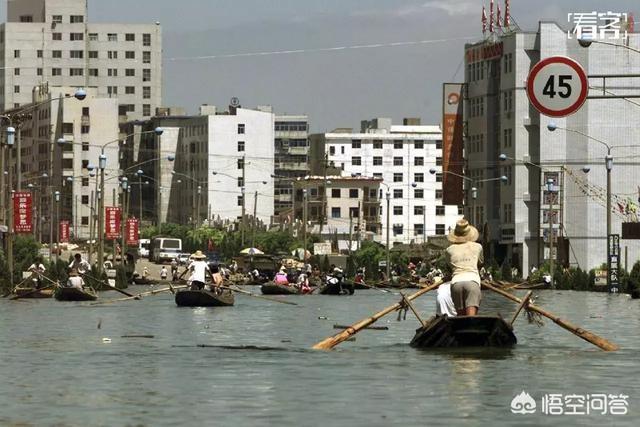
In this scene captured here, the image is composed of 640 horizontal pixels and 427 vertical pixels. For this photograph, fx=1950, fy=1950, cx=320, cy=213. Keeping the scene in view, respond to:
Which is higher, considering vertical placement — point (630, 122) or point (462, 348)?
point (630, 122)

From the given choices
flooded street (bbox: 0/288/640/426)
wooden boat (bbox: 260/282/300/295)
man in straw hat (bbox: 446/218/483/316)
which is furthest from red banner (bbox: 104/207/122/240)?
→ man in straw hat (bbox: 446/218/483/316)

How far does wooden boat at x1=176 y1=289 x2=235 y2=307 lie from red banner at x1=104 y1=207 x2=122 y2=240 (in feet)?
193

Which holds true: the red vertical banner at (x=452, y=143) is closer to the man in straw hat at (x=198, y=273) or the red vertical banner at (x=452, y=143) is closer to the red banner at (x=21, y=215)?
the red banner at (x=21, y=215)

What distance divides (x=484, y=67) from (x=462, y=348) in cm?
11065

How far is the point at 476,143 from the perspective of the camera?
14775 centimetres

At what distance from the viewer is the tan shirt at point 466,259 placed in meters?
34.0

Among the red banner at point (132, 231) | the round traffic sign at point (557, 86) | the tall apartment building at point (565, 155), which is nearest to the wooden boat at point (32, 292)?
the round traffic sign at point (557, 86)

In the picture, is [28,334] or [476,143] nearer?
[28,334]

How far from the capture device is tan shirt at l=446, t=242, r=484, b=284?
33969 millimetres

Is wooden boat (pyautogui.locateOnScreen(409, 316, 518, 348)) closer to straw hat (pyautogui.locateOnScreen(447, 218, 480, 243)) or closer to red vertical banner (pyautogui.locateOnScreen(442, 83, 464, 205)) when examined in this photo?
straw hat (pyautogui.locateOnScreen(447, 218, 480, 243))

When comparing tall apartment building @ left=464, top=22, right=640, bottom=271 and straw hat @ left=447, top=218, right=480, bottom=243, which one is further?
tall apartment building @ left=464, top=22, right=640, bottom=271

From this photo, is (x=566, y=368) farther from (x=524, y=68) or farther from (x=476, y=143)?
(x=476, y=143)

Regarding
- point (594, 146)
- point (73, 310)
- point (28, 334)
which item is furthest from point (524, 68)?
point (28, 334)

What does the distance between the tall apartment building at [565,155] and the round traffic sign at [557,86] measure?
302 feet
